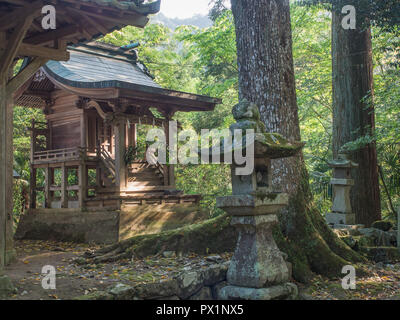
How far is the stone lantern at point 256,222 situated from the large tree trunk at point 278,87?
180cm

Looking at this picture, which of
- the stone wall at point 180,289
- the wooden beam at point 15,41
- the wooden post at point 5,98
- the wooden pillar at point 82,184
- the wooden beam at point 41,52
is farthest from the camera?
the wooden pillar at point 82,184

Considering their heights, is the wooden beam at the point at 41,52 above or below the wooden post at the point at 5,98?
above

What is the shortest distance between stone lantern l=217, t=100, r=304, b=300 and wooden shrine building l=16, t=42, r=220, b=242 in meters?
6.73

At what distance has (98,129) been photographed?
14969 millimetres

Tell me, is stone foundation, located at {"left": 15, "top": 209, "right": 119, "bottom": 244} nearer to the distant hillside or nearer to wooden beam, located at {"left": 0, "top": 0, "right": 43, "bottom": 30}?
wooden beam, located at {"left": 0, "top": 0, "right": 43, "bottom": 30}

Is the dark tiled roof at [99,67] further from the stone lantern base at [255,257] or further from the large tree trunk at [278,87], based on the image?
the stone lantern base at [255,257]

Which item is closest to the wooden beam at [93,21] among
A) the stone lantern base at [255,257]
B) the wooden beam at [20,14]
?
the wooden beam at [20,14]

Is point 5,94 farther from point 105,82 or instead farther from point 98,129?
point 98,129

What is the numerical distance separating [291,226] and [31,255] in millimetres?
6427

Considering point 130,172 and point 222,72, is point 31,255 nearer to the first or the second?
point 130,172

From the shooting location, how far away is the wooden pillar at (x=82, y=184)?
1310cm

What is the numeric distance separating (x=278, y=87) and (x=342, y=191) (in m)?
5.10

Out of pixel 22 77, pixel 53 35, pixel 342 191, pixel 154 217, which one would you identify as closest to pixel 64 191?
pixel 154 217

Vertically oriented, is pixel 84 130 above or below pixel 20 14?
below
